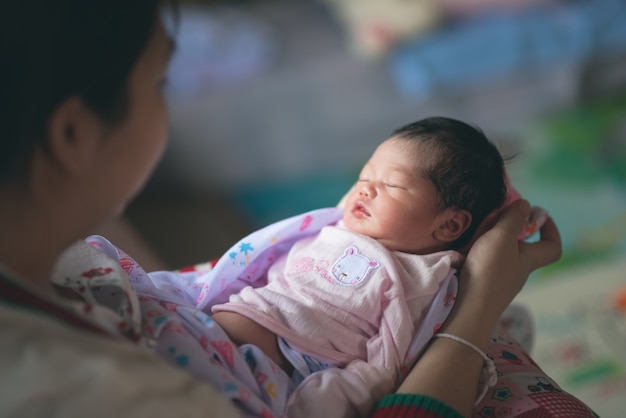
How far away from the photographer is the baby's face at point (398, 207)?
3.50 ft

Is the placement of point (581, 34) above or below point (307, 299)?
above

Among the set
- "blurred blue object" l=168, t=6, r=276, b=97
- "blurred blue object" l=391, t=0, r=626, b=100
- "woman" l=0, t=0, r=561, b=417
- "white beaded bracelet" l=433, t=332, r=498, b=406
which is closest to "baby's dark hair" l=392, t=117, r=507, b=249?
"white beaded bracelet" l=433, t=332, r=498, b=406

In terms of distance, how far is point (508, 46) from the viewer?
277 cm

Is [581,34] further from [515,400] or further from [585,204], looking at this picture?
[515,400]

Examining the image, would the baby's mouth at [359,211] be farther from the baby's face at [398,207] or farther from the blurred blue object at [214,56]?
the blurred blue object at [214,56]

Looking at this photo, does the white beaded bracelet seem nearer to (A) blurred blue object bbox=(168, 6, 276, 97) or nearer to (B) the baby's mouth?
(B) the baby's mouth

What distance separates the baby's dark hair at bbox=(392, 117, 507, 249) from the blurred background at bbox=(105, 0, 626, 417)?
5.13 ft

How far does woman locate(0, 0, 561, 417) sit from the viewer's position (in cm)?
59

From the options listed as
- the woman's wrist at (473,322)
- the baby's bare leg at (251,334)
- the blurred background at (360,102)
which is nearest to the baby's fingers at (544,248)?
the woman's wrist at (473,322)

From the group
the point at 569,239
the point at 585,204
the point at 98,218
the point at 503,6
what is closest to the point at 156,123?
the point at 98,218

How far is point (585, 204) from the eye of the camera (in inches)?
99.9

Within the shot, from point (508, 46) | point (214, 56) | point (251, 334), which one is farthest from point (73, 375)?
point (508, 46)

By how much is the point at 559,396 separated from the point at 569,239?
1551 mm

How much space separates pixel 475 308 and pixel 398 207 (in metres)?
0.21
